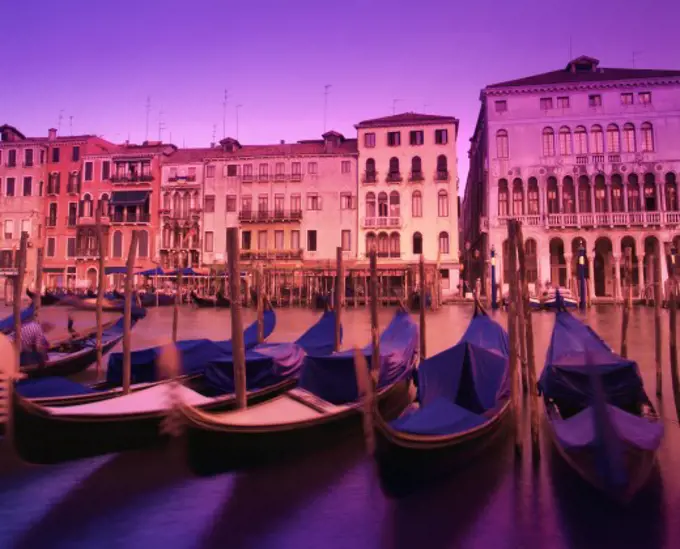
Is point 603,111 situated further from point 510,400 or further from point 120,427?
point 120,427

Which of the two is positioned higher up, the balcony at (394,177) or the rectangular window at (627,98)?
the rectangular window at (627,98)

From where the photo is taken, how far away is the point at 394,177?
2753 cm

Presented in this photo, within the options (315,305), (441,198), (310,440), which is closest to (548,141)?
(441,198)

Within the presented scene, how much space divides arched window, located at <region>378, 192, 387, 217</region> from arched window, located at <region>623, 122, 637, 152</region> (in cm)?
1120

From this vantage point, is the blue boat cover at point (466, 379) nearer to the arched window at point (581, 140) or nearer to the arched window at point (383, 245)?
the arched window at point (383, 245)

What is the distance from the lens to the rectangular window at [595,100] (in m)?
24.7

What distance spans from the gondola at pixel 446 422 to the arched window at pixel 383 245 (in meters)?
22.3

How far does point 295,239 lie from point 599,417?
2555 centimetres

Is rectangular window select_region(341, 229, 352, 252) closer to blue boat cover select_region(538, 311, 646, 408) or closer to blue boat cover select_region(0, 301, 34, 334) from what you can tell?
blue boat cover select_region(0, 301, 34, 334)

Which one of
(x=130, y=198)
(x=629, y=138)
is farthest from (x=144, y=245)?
(x=629, y=138)

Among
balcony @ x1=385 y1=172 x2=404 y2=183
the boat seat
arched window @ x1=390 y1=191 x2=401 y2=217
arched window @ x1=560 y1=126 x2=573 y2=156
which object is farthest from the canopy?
the boat seat

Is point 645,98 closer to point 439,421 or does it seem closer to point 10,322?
point 439,421

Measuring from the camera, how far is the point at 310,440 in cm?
479

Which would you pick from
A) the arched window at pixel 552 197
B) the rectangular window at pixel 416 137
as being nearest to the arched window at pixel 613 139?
the arched window at pixel 552 197
